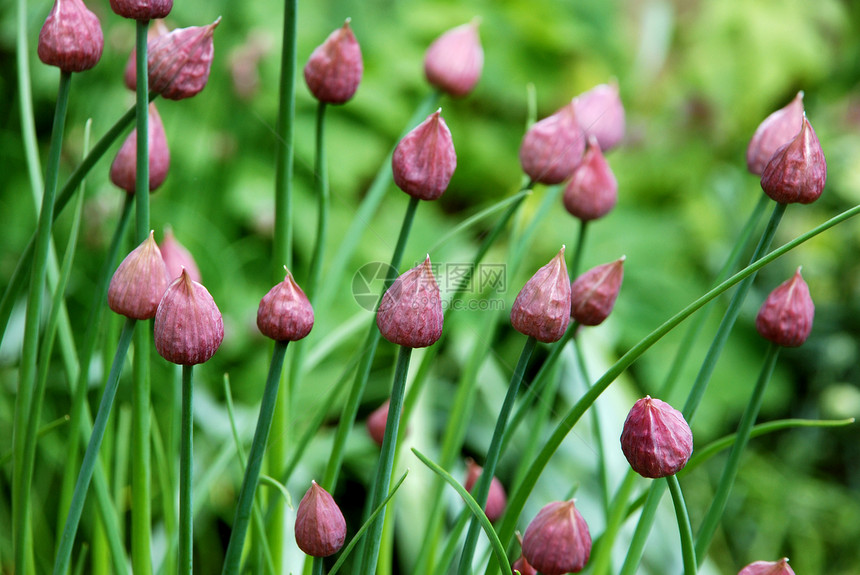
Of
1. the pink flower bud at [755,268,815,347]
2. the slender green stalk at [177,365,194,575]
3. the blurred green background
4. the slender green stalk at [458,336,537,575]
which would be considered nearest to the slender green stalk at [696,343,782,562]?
the pink flower bud at [755,268,815,347]

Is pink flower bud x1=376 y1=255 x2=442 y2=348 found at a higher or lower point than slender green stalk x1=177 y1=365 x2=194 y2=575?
higher

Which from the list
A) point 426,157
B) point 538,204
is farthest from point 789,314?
point 538,204

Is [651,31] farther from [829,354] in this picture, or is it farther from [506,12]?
[829,354]

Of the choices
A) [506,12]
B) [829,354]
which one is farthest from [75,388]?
[506,12]

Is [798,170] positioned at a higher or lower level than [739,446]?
higher

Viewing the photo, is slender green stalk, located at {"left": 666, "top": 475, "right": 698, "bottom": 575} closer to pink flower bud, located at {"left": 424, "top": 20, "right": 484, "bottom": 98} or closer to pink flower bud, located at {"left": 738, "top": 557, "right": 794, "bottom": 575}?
pink flower bud, located at {"left": 738, "top": 557, "right": 794, "bottom": 575}

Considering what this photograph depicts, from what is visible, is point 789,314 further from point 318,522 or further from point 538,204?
point 538,204
